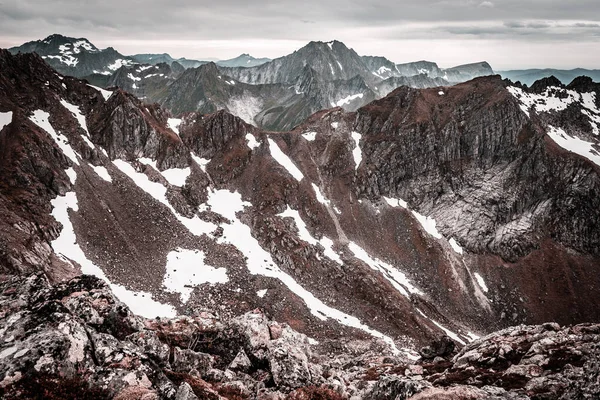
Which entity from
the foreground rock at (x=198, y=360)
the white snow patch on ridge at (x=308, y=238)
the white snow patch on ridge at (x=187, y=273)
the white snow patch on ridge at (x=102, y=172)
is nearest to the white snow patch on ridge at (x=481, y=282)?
the white snow patch on ridge at (x=308, y=238)

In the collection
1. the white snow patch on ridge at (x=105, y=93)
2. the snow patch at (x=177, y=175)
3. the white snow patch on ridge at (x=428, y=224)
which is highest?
the white snow patch on ridge at (x=105, y=93)

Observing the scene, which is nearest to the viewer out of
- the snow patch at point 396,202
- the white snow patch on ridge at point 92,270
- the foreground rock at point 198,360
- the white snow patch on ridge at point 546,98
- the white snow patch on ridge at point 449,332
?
the foreground rock at point 198,360

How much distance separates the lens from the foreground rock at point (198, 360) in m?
16.1

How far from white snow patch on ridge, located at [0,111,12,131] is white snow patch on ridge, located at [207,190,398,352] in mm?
52606

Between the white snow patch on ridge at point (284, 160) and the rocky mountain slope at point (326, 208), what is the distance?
100 centimetres

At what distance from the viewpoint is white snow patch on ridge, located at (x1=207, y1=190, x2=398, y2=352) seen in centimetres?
7650

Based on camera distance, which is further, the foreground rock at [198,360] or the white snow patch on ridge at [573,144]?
the white snow patch on ridge at [573,144]

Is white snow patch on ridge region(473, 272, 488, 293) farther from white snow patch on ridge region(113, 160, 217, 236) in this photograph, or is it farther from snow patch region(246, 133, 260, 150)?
snow patch region(246, 133, 260, 150)

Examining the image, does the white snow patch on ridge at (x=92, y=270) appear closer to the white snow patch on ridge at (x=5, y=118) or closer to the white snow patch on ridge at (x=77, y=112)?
the white snow patch on ridge at (x=5, y=118)

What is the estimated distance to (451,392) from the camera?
2002 centimetres

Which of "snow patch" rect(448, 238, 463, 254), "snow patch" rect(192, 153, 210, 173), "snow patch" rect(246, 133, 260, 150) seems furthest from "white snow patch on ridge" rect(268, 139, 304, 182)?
"snow patch" rect(448, 238, 463, 254)

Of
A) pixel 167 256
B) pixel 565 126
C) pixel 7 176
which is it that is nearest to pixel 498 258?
pixel 565 126

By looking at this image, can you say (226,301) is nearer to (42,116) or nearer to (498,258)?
(42,116)

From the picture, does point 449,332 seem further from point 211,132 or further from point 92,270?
point 211,132
